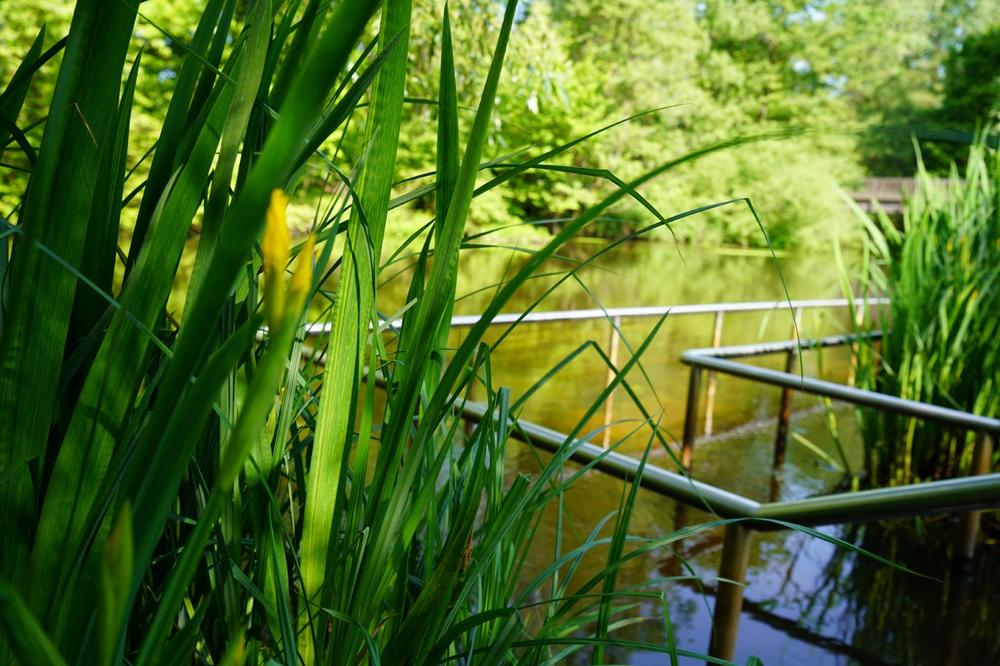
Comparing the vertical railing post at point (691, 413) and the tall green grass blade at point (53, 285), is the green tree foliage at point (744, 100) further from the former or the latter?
the tall green grass blade at point (53, 285)

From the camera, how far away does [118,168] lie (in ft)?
1.68

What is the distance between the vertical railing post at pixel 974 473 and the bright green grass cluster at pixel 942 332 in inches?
18.1

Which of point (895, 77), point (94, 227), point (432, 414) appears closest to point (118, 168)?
point (94, 227)

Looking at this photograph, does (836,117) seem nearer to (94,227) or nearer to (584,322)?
(584,322)

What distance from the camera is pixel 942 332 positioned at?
293 cm

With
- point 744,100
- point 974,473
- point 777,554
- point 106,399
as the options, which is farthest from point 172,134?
point 744,100

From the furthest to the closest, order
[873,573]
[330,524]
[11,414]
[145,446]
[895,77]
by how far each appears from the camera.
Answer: [895,77]
[873,573]
[330,524]
[11,414]
[145,446]

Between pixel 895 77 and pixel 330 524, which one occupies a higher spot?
pixel 895 77

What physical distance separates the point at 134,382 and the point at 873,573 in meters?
2.73

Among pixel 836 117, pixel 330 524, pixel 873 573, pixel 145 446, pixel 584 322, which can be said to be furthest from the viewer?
pixel 836 117

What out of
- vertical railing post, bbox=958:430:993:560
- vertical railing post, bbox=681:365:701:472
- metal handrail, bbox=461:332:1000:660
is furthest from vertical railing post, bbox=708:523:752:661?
vertical railing post, bbox=681:365:701:472

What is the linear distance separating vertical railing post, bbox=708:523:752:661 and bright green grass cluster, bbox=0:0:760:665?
2.28 feet

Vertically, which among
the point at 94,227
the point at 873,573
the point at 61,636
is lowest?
the point at 873,573

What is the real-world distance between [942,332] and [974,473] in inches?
28.9
